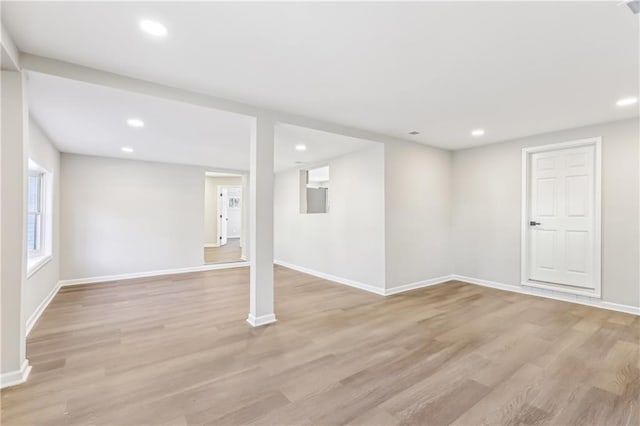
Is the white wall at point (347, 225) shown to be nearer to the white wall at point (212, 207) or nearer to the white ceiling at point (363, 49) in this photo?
the white ceiling at point (363, 49)

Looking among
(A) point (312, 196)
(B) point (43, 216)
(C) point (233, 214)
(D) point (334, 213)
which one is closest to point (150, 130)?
(B) point (43, 216)

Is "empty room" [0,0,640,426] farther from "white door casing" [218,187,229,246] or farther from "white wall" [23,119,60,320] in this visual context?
"white door casing" [218,187,229,246]

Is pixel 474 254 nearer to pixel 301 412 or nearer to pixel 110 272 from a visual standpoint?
pixel 301 412

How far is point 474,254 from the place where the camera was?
207 inches

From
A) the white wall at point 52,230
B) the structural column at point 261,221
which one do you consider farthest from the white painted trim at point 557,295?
the white wall at point 52,230

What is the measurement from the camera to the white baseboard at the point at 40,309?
10.4ft

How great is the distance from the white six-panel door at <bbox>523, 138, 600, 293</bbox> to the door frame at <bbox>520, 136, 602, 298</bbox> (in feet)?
0.05

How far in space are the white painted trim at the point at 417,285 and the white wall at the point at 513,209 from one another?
365 mm

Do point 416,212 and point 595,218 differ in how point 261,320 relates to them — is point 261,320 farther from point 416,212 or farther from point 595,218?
point 595,218

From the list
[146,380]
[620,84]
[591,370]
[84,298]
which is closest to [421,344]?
[591,370]

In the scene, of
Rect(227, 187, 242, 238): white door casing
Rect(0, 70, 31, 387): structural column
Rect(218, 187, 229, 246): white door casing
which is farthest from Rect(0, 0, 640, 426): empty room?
Rect(227, 187, 242, 238): white door casing

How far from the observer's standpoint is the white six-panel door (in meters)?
4.02

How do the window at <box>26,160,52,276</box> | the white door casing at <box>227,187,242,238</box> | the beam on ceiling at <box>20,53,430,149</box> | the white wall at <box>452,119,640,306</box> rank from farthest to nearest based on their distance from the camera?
1. the white door casing at <box>227,187,242,238</box>
2. the window at <box>26,160,52,276</box>
3. the white wall at <box>452,119,640,306</box>
4. the beam on ceiling at <box>20,53,430,149</box>

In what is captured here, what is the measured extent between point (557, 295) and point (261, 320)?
4.28m
